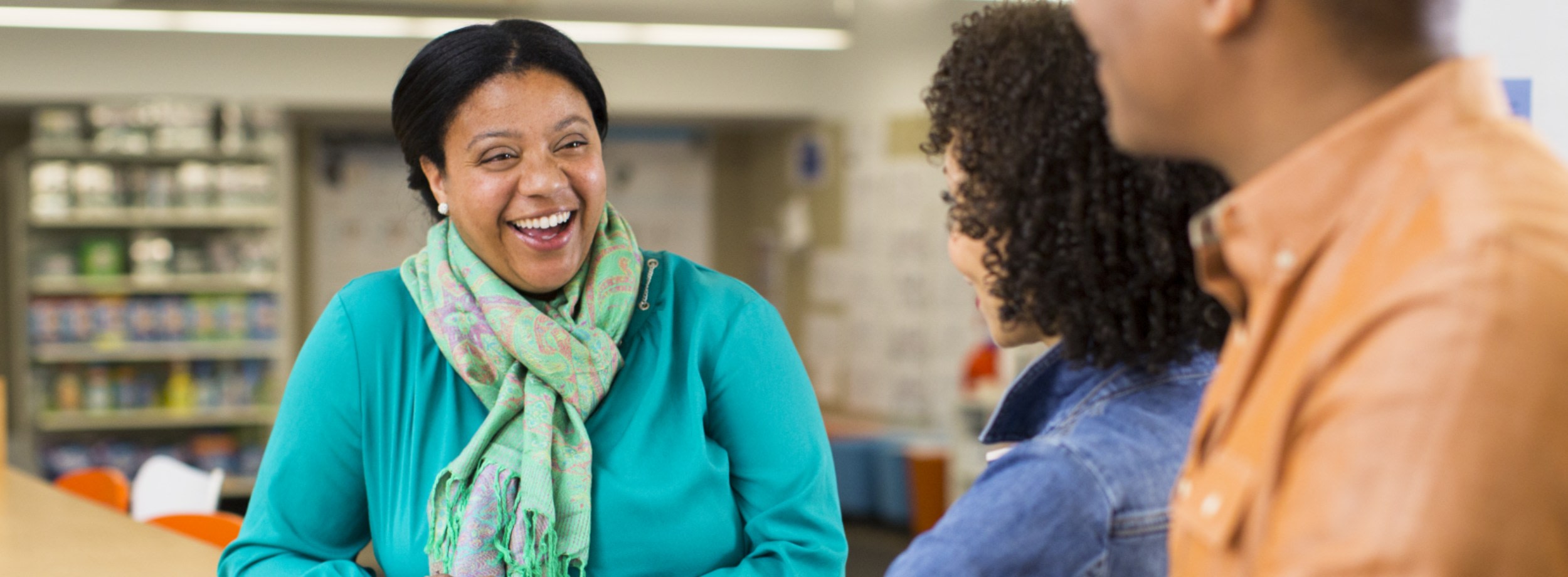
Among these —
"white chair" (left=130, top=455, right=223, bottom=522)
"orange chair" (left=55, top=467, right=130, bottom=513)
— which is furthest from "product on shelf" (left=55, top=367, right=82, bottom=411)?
"white chair" (left=130, top=455, right=223, bottom=522)

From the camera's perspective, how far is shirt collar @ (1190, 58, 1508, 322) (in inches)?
25.4

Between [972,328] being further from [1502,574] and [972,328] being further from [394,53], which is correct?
[1502,574]

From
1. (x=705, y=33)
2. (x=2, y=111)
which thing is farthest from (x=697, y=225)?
(x=2, y=111)

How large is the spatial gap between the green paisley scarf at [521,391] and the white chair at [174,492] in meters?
1.34

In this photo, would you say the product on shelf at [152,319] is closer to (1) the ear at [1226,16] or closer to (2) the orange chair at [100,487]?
(2) the orange chair at [100,487]

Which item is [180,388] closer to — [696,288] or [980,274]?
[696,288]

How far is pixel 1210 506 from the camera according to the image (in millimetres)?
697

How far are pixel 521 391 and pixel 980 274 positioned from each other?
75 centimetres

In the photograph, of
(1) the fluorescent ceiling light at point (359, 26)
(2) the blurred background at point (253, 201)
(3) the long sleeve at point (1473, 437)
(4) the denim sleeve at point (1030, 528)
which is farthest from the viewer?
(2) the blurred background at point (253, 201)

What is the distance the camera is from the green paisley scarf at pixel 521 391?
1569mm

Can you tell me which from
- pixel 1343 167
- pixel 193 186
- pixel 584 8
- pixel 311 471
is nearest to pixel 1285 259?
pixel 1343 167

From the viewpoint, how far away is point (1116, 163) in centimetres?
100

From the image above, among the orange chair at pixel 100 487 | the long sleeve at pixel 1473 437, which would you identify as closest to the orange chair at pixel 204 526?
the orange chair at pixel 100 487

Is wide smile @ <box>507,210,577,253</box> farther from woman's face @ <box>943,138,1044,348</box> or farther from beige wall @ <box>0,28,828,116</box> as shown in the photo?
beige wall @ <box>0,28,828,116</box>
